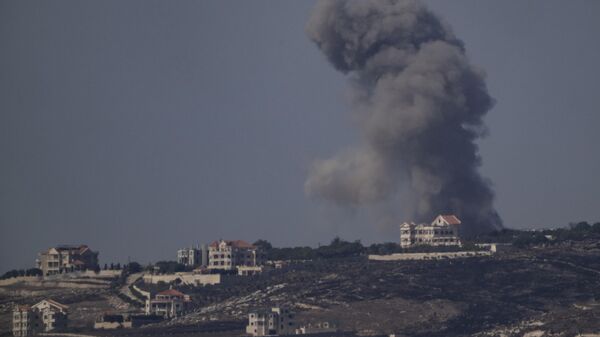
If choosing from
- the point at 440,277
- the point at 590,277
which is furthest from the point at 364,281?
the point at 590,277

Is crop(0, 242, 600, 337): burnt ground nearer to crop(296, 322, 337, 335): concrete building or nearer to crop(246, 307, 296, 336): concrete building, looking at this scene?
crop(296, 322, 337, 335): concrete building

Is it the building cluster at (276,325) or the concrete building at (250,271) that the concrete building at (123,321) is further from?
the concrete building at (250,271)

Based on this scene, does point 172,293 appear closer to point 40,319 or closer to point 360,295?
point 40,319

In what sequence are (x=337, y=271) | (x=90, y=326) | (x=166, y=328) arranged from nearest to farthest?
(x=166, y=328) → (x=90, y=326) → (x=337, y=271)

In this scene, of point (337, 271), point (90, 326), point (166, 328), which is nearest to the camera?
point (166, 328)

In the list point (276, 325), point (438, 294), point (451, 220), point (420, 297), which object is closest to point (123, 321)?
point (276, 325)

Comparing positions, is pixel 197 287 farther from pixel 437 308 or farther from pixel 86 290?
pixel 437 308

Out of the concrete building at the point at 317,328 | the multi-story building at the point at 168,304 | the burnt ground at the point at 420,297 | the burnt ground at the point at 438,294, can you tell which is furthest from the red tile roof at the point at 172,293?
the concrete building at the point at 317,328
